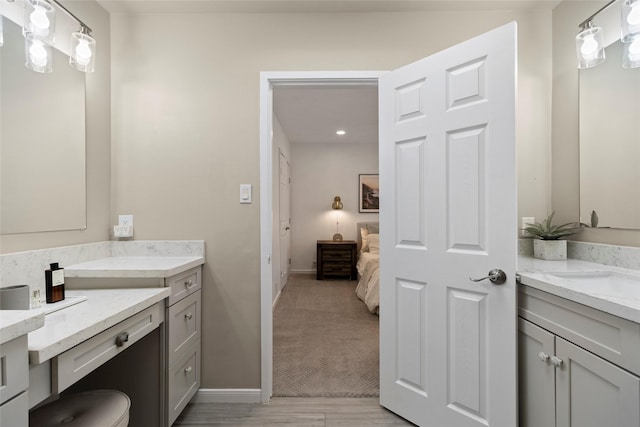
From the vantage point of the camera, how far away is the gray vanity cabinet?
0.90m

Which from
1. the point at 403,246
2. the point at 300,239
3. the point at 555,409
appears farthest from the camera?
the point at 300,239

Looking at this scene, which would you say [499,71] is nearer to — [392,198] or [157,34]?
[392,198]

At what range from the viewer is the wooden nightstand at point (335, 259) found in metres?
5.25

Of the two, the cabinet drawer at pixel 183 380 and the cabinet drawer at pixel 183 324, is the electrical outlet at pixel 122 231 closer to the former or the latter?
the cabinet drawer at pixel 183 324

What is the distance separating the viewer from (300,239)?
575cm

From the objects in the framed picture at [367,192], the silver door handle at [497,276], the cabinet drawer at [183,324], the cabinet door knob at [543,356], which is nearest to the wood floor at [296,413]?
the cabinet drawer at [183,324]

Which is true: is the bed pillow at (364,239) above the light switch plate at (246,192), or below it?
below

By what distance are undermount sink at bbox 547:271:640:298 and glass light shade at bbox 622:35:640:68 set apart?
953 millimetres

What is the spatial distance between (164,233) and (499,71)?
2142 mm

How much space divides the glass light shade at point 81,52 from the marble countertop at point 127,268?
105 centimetres

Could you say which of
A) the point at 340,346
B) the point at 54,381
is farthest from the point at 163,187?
the point at 340,346

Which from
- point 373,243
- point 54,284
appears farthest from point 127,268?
point 373,243

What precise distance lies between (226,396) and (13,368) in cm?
140

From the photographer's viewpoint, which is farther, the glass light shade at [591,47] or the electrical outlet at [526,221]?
the electrical outlet at [526,221]
